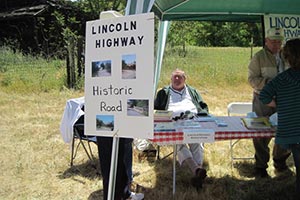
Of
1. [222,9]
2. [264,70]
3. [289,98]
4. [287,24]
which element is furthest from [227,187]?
[222,9]

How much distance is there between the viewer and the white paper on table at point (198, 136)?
10.7 ft

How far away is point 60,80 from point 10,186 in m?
6.26

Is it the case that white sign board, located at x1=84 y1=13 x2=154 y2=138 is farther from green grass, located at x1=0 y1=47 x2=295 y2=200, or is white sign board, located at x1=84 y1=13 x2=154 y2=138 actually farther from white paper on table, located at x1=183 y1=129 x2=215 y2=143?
green grass, located at x1=0 y1=47 x2=295 y2=200

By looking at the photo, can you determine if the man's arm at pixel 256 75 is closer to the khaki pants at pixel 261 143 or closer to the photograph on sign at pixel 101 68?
the khaki pants at pixel 261 143

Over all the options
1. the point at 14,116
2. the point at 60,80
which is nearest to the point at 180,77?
the point at 14,116

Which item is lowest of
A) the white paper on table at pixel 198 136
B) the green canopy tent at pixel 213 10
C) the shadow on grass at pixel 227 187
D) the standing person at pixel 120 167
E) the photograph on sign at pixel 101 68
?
the shadow on grass at pixel 227 187

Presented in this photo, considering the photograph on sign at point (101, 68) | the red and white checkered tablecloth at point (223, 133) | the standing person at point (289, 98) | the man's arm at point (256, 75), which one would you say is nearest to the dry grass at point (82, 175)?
the red and white checkered tablecloth at point (223, 133)

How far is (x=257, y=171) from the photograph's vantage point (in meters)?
4.29

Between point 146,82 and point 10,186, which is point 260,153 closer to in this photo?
point 146,82

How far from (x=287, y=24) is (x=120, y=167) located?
312 centimetres

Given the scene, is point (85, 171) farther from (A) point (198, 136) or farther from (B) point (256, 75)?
(B) point (256, 75)

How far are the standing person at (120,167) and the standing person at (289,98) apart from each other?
4.28ft

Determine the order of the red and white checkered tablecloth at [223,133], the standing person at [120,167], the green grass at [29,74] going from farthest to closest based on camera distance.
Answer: the green grass at [29,74] → the red and white checkered tablecloth at [223,133] → the standing person at [120,167]

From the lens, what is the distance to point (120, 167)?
3223 mm
